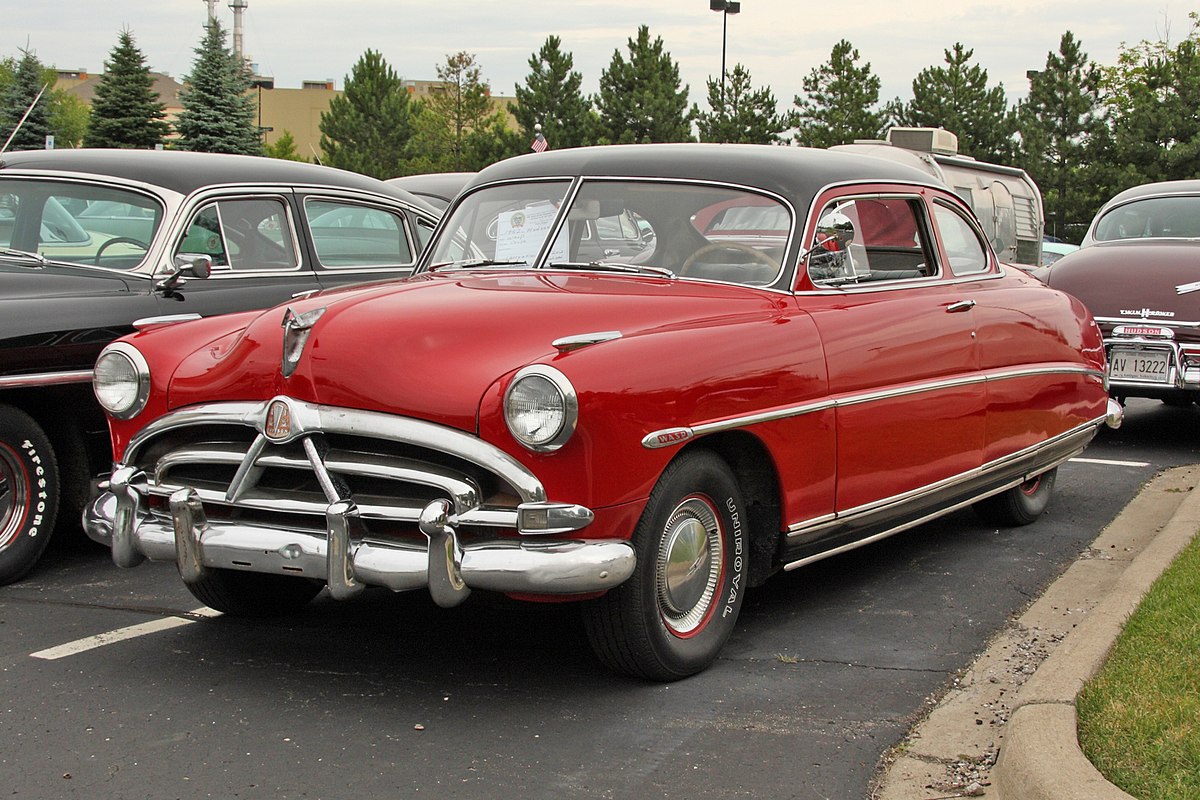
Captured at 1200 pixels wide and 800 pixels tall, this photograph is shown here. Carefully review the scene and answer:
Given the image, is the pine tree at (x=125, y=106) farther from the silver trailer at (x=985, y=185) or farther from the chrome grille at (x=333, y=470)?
the chrome grille at (x=333, y=470)

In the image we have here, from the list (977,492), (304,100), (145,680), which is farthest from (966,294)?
(304,100)

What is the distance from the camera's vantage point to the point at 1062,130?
46750 millimetres

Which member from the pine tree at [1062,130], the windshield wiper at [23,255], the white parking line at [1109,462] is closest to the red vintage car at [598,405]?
the windshield wiper at [23,255]

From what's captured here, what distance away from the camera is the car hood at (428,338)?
4.23 metres

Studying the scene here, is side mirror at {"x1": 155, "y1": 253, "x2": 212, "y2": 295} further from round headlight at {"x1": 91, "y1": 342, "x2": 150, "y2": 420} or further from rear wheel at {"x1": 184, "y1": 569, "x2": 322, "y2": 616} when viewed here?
rear wheel at {"x1": 184, "y1": 569, "x2": 322, "y2": 616}

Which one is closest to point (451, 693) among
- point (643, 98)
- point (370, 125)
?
point (643, 98)

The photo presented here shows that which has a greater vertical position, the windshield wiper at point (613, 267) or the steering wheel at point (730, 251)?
the steering wheel at point (730, 251)

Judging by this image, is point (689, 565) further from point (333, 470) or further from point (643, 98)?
point (643, 98)

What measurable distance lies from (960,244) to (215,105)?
117 ft

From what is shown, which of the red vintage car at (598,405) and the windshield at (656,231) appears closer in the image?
the red vintage car at (598,405)

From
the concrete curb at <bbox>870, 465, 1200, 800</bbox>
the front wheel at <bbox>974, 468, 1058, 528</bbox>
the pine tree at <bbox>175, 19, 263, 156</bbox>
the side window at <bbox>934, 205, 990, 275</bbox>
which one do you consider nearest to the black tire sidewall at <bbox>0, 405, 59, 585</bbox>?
the concrete curb at <bbox>870, 465, 1200, 800</bbox>

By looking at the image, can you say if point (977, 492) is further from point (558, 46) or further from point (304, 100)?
point (304, 100)

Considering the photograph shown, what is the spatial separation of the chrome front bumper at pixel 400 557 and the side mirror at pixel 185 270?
2313 mm

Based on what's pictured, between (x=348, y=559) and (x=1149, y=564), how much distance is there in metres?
3.43
